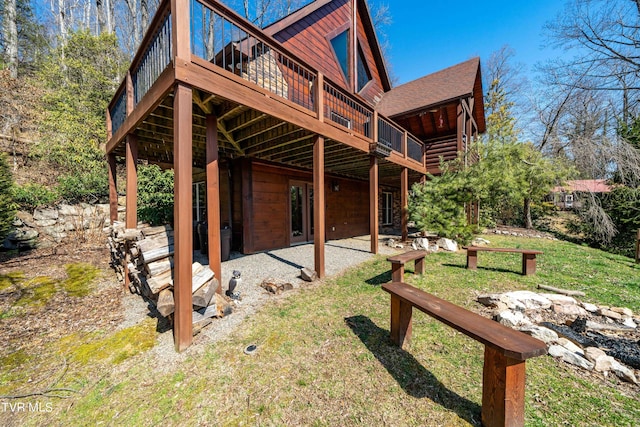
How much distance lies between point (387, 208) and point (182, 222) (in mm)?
11909

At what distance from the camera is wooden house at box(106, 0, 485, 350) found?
2781 mm

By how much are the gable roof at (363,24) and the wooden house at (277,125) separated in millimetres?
55

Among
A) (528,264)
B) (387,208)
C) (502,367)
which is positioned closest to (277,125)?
(502,367)

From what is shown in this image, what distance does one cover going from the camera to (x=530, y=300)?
3.51 m

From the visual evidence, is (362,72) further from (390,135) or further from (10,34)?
(10,34)

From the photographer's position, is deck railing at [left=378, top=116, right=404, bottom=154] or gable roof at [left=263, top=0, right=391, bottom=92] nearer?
gable roof at [left=263, top=0, right=391, bottom=92]

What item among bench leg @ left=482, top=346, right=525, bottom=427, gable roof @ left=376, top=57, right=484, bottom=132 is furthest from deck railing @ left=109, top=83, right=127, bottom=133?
gable roof @ left=376, top=57, right=484, bottom=132

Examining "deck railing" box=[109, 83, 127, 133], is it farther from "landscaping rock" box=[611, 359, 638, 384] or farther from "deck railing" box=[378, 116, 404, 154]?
"landscaping rock" box=[611, 359, 638, 384]

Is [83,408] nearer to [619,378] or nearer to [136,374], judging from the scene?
[136,374]

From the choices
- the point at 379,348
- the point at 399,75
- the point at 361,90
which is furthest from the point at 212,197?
the point at 399,75

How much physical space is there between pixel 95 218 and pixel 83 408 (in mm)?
8209

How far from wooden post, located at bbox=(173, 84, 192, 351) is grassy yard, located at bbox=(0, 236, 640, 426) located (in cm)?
33

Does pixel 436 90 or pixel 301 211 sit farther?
pixel 436 90

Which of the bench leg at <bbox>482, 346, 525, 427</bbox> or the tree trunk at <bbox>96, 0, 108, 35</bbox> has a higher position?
the tree trunk at <bbox>96, 0, 108, 35</bbox>
